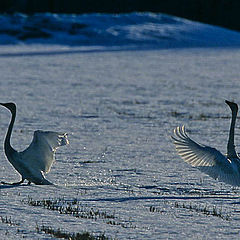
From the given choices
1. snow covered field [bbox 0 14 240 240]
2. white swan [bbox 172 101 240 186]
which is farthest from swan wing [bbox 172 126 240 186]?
snow covered field [bbox 0 14 240 240]

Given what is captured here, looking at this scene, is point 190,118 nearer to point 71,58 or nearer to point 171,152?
point 171,152

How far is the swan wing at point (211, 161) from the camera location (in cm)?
753

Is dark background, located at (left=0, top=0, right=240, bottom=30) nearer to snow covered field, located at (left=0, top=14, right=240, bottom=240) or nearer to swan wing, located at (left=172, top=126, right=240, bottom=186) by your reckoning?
snow covered field, located at (left=0, top=14, right=240, bottom=240)

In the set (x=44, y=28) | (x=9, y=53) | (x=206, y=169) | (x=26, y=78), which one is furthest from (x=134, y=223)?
(x=44, y=28)

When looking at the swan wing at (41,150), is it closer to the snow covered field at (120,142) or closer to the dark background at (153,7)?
the snow covered field at (120,142)

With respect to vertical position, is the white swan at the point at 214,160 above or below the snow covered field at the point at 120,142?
above

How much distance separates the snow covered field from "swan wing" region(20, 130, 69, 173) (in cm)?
29

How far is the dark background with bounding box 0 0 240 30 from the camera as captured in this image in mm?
72812

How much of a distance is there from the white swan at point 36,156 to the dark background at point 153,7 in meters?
63.0

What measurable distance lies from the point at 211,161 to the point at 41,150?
1875mm

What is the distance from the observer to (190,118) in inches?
653

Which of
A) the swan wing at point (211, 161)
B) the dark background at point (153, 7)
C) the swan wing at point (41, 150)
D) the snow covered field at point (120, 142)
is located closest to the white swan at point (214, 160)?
the swan wing at point (211, 161)

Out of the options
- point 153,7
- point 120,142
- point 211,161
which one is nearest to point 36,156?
point 211,161

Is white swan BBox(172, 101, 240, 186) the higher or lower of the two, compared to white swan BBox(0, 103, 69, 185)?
higher
